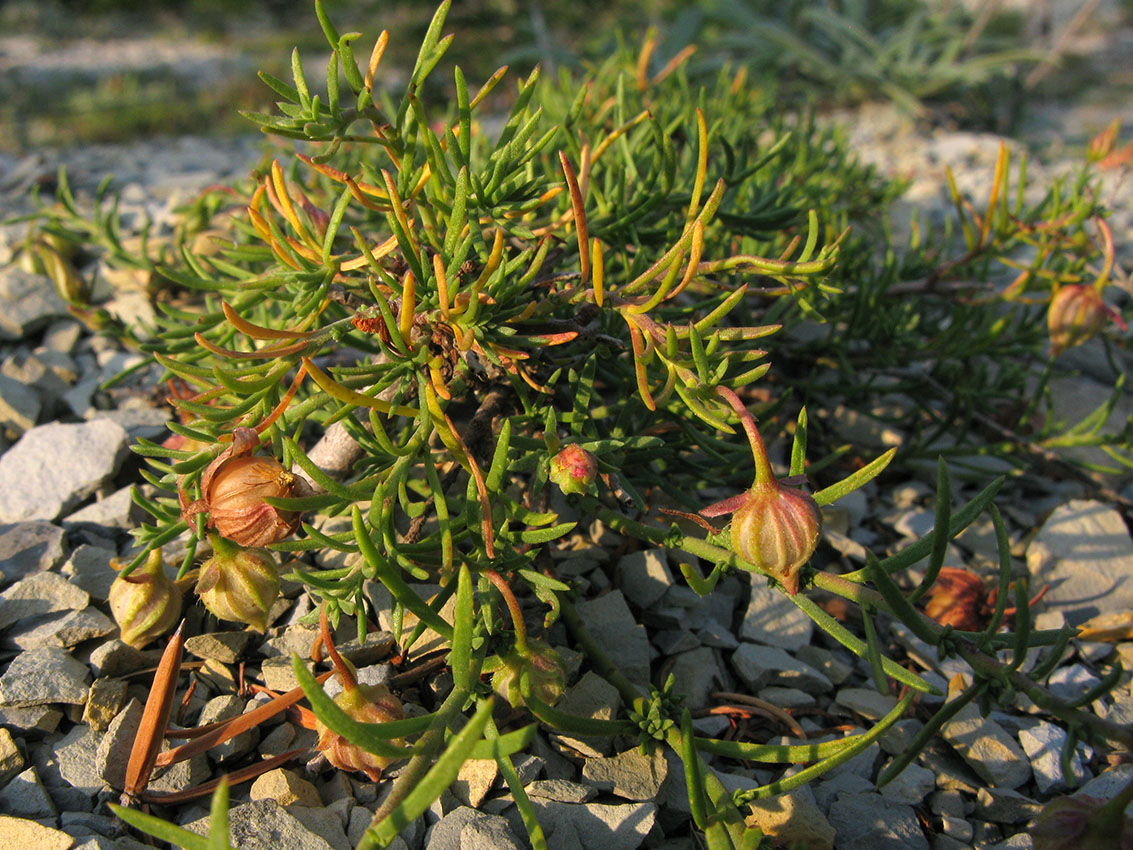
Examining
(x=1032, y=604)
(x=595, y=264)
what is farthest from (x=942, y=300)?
(x=595, y=264)

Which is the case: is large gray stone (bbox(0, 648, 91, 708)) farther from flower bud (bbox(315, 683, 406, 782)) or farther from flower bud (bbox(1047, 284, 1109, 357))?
flower bud (bbox(1047, 284, 1109, 357))

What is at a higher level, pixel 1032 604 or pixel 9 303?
pixel 9 303

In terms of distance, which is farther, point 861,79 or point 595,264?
point 861,79

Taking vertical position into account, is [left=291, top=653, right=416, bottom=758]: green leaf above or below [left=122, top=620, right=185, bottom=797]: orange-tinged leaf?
above

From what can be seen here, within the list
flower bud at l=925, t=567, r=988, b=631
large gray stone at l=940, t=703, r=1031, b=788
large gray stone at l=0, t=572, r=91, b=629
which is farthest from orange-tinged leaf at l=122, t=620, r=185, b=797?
flower bud at l=925, t=567, r=988, b=631

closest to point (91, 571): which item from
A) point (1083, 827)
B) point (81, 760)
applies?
point (81, 760)

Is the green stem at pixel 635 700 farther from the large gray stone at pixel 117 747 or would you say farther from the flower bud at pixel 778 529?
the large gray stone at pixel 117 747

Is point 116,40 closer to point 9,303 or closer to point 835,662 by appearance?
point 9,303
